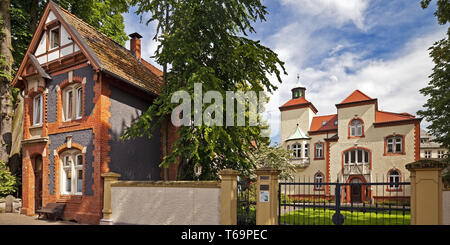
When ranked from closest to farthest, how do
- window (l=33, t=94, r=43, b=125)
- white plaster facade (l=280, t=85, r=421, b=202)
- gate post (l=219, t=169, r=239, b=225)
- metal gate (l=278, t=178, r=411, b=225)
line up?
1. metal gate (l=278, t=178, r=411, b=225)
2. gate post (l=219, t=169, r=239, b=225)
3. window (l=33, t=94, r=43, b=125)
4. white plaster facade (l=280, t=85, r=421, b=202)

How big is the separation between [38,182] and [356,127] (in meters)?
26.4

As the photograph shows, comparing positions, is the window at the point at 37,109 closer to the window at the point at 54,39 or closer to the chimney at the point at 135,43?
the window at the point at 54,39

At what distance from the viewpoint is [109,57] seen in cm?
1409

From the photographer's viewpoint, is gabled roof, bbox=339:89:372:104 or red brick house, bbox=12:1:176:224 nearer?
red brick house, bbox=12:1:176:224

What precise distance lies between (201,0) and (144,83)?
5.06 metres

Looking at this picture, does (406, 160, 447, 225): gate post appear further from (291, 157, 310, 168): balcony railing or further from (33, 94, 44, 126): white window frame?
(291, 157, 310, 168): balcony railing

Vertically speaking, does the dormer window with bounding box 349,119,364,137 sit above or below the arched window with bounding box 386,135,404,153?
above

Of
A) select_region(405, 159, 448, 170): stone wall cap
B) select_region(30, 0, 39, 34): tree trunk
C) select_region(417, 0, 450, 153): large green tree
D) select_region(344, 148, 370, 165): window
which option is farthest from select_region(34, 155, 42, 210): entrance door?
select_region(344, 148, 370, 165): window

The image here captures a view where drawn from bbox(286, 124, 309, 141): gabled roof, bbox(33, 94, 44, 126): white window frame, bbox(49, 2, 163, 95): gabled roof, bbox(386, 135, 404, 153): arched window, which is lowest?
bbox(386, 135, 404, 153): arched window

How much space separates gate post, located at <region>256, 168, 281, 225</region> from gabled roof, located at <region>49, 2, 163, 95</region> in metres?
7.91

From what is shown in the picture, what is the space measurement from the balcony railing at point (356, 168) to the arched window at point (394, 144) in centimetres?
240

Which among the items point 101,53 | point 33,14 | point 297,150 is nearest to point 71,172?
point 101,53

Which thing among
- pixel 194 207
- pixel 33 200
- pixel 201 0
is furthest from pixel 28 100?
pixel 194 207

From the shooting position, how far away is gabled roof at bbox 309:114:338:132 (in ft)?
102
